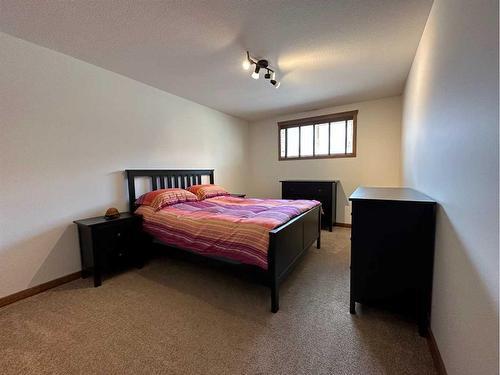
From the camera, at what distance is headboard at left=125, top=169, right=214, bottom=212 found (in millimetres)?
2967

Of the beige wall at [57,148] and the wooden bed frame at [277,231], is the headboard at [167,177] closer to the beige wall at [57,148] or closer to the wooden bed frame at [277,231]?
the wooden bed frame at [277,231]

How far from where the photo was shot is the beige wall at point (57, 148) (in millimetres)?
2014

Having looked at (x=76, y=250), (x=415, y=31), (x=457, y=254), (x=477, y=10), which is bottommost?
(x=76, y=250)

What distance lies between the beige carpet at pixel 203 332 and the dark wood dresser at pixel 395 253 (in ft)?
0.64

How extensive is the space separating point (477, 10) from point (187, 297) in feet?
8.65

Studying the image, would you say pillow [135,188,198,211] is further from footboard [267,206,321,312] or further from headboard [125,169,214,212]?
footboard [267,206,321,312]

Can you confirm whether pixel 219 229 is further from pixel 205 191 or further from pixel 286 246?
pixel 205 191

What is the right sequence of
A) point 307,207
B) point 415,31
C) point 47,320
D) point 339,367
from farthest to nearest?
point 307,207 → point 415,31 → point 47,320 → point 339,367

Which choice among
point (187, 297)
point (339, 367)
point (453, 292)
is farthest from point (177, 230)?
point (453, 292)

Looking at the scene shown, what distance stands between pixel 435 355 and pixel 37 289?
3.37m

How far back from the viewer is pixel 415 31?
78.6 inches

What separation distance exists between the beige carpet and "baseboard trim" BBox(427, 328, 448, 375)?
37mm

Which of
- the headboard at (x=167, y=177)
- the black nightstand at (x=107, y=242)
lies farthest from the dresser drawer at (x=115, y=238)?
the headboard at (x=167, y=177)

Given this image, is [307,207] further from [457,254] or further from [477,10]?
[477,10]
